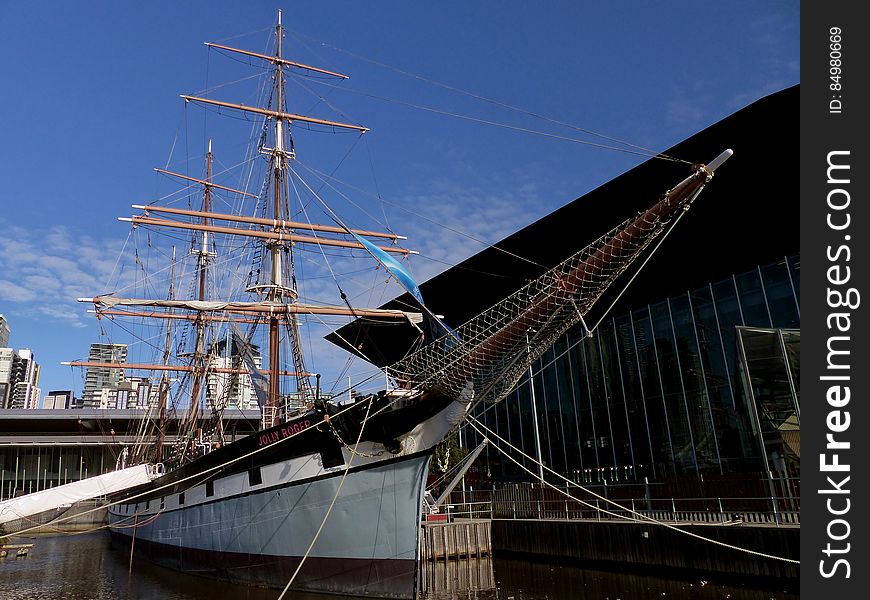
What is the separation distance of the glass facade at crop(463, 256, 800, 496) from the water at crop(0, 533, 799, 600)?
Answer: 3700 millimetres

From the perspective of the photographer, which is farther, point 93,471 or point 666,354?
point 93,471

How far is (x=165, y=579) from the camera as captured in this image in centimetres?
1886

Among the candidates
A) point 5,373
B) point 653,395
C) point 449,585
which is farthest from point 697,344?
point 5,373

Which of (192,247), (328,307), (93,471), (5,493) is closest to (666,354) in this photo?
(328,307)

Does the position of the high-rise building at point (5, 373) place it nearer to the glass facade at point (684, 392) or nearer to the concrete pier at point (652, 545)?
the glass facade at point (684, 392)

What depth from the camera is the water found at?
14.1 meters

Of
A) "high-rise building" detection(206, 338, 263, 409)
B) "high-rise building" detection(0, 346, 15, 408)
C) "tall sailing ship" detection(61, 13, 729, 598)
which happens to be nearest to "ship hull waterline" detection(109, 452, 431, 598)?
"tall sailing ship" detection(61, 13, 729, 598)

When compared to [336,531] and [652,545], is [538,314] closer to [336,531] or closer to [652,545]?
[336,531]

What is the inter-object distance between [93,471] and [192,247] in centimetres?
2133

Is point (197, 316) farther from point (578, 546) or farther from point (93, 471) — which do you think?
point (578, 546)

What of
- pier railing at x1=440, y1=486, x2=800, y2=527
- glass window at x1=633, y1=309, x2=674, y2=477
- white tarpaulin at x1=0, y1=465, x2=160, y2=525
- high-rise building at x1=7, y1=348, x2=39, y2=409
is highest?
high-rise building at x1=7, y1=348, x2=39, y2=409

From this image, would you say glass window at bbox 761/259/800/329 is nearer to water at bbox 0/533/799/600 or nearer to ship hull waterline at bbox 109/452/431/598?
water at bbox 0/533/799/600

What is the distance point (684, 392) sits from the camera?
2180cm

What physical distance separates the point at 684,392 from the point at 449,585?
36.5 ft
